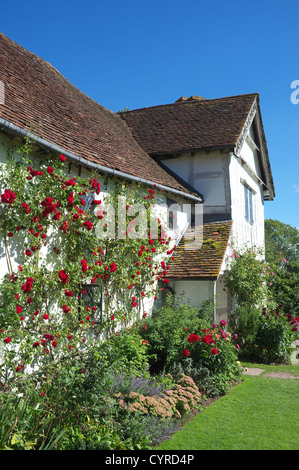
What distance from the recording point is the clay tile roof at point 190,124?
530 inches

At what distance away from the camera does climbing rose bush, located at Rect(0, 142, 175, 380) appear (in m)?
5.74

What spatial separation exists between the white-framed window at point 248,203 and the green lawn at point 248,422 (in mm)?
7941

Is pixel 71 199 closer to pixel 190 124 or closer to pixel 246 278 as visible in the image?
pixel 246 278

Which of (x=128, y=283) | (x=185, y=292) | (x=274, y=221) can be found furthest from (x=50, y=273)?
(x=274, y=221)

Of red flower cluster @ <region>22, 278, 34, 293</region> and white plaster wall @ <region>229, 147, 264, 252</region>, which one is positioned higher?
white plaster wall @ <region>229, 147, 264, 252</region>

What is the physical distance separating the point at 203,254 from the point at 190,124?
5828 millimetres

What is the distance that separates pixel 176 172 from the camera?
1373 centimetres

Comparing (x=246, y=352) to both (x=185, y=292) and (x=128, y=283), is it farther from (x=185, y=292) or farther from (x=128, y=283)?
(x=128, y=283)

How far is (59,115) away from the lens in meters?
9.13

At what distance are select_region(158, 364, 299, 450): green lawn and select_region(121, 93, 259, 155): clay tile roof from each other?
7.58 meters

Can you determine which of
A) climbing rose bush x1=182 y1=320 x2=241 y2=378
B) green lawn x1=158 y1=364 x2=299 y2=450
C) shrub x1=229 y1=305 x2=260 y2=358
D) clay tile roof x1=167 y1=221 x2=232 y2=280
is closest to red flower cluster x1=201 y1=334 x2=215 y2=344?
climbing rose bush x1=182 y1=320 x2=241 y2=378

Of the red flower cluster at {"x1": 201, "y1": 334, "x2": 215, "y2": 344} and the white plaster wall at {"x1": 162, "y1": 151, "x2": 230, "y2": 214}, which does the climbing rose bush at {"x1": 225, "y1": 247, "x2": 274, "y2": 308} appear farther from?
the red flower cluster at {"x1": 201, "y1": 334, "x2": 215, "y2": 344}

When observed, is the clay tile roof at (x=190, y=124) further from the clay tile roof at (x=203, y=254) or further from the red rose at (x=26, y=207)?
the red rose at (x=26, y=207)
